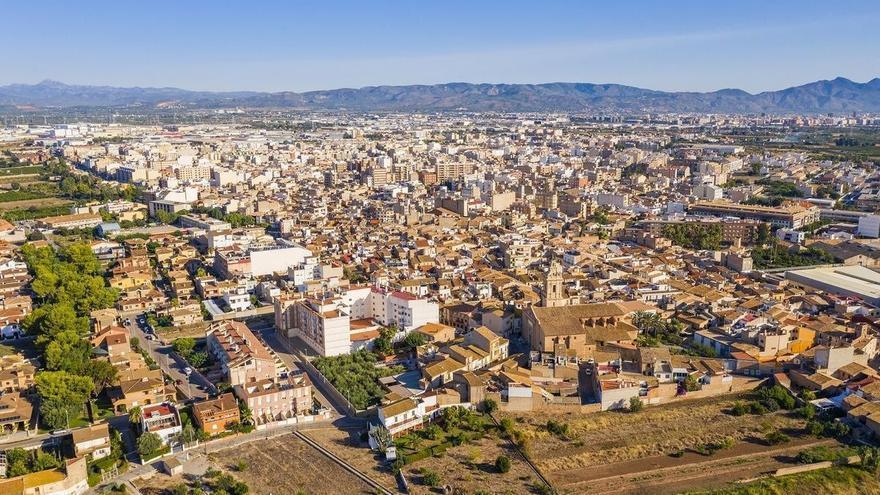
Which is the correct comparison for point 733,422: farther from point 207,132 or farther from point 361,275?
point 207,132

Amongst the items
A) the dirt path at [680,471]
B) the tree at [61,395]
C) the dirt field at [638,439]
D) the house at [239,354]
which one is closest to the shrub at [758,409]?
the dirt field at [638,439]

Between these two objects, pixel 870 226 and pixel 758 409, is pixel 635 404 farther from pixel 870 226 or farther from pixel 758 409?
pixel 870 226

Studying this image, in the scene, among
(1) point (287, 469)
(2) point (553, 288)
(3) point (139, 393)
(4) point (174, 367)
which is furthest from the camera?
(2) point (553, 288)

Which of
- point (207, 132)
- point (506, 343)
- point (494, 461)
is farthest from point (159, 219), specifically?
point (207, 132)

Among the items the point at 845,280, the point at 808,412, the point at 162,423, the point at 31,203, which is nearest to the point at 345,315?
the point at 162,423

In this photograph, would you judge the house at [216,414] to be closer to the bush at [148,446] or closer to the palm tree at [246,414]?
the palm tree at [246,414]

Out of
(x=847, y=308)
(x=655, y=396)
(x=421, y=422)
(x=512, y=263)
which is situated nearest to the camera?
(x=421, y=422)
